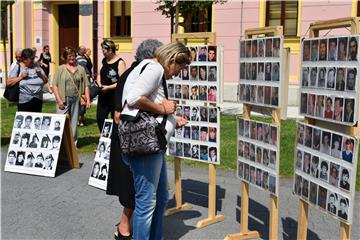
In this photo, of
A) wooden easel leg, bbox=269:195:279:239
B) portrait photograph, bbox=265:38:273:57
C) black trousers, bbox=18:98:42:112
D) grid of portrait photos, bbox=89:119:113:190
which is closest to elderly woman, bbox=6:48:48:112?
black trousers, bbox=18:98:42:112

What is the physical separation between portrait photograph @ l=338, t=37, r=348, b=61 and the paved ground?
201 cm

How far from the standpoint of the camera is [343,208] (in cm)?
348

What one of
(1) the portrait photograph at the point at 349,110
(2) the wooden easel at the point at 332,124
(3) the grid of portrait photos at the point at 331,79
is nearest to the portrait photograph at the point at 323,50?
(3) the grid of portrait photos at the point at 331,79

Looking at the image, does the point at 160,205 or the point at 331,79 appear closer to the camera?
the point at 331,79

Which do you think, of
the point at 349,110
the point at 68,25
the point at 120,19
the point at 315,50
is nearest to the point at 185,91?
the point at 315,50

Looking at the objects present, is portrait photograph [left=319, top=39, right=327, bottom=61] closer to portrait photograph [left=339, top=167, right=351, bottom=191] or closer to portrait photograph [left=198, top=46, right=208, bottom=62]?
portrait photograph [left=339, top=167, right=351, bottom=191]

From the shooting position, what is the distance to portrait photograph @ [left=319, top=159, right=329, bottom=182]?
11.9 ft

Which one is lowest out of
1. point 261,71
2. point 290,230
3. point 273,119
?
point 290,230

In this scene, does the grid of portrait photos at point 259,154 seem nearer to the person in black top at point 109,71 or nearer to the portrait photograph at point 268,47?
the portrait photograph at point 268,47

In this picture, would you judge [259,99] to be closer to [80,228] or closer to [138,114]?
[138,114]

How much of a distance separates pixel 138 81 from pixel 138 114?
0.24 m

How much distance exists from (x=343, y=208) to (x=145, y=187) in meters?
1.42

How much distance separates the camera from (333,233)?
4.82 metres

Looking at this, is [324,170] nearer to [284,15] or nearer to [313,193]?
[313,193]
